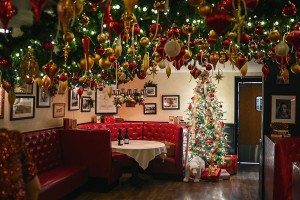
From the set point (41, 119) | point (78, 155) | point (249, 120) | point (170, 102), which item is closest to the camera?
point (41, 119)

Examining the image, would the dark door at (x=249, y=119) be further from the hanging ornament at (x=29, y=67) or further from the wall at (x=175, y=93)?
the hanging ornament at (x=29, y=67)

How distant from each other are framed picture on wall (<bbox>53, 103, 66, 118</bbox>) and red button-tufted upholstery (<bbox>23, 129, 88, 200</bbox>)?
1.73ft

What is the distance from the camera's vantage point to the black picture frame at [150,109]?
9133 mm

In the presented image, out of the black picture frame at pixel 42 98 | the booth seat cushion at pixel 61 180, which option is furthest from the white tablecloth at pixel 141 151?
the black picture frame at pixel 42 98

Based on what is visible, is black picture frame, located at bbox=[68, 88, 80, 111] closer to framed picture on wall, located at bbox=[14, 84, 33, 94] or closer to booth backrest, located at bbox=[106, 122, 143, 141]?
booth backrest, located at bbox=[106, 122, 143, 141]

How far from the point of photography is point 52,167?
5914mm

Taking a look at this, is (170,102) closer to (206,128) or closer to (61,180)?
(206,128)

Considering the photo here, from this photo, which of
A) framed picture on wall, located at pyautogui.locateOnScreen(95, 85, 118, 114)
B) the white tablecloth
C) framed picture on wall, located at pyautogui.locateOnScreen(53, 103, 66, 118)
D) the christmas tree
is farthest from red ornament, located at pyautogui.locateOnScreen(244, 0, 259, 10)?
framed picture on wall, located at pyautogui.locateOnScreen(95, 85, 118, 114)

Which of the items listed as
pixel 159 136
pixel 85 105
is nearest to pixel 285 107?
pixel 159 136

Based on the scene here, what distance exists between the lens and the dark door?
31.4 ft

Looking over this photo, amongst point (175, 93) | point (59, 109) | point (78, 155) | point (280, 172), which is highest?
point (175, 93)

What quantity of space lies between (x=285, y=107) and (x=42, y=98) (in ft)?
14.4

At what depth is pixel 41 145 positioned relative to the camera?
564 centimetres

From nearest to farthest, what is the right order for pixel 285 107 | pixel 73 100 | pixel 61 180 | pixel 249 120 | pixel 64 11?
pixel 64 11 → pixel 61 180 → pixel 285 107 → pixel 73 100 → pixel 249 120
